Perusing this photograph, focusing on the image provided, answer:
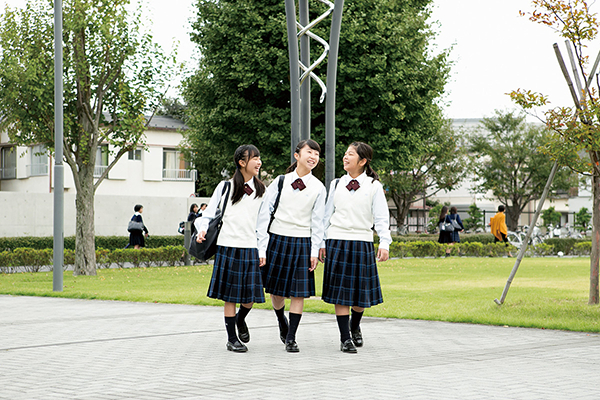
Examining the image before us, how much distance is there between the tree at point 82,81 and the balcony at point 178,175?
27.2 m

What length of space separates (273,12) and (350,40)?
2.39 m

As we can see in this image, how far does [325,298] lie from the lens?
263 inches

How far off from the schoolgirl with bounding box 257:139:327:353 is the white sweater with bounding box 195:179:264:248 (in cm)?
8

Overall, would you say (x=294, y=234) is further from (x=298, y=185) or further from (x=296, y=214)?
(x=298, y=185)

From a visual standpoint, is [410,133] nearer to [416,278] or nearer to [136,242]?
[416,278]

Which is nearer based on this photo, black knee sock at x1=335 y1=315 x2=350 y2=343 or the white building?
black knee sock at x1=335 y1=315 x2=350 y2=343

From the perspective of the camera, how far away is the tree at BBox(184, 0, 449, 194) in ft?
64.6

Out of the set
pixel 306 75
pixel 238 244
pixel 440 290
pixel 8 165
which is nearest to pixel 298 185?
pixel 238 244

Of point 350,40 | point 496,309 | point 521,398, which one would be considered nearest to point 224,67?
point 350,40

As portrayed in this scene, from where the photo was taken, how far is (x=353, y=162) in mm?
6750

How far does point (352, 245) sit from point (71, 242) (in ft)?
61.5

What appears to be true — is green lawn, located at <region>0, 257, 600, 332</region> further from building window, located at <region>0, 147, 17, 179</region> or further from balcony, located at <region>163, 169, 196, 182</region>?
building window, located at <region>0, 147, 17, 179</region>

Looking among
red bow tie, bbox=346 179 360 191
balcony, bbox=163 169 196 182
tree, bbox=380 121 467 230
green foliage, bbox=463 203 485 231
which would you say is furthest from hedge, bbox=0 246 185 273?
green foliage, bbox=463 203 485 231

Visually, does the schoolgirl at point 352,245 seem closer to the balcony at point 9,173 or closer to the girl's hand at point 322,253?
the girl's hand at point 322,253
